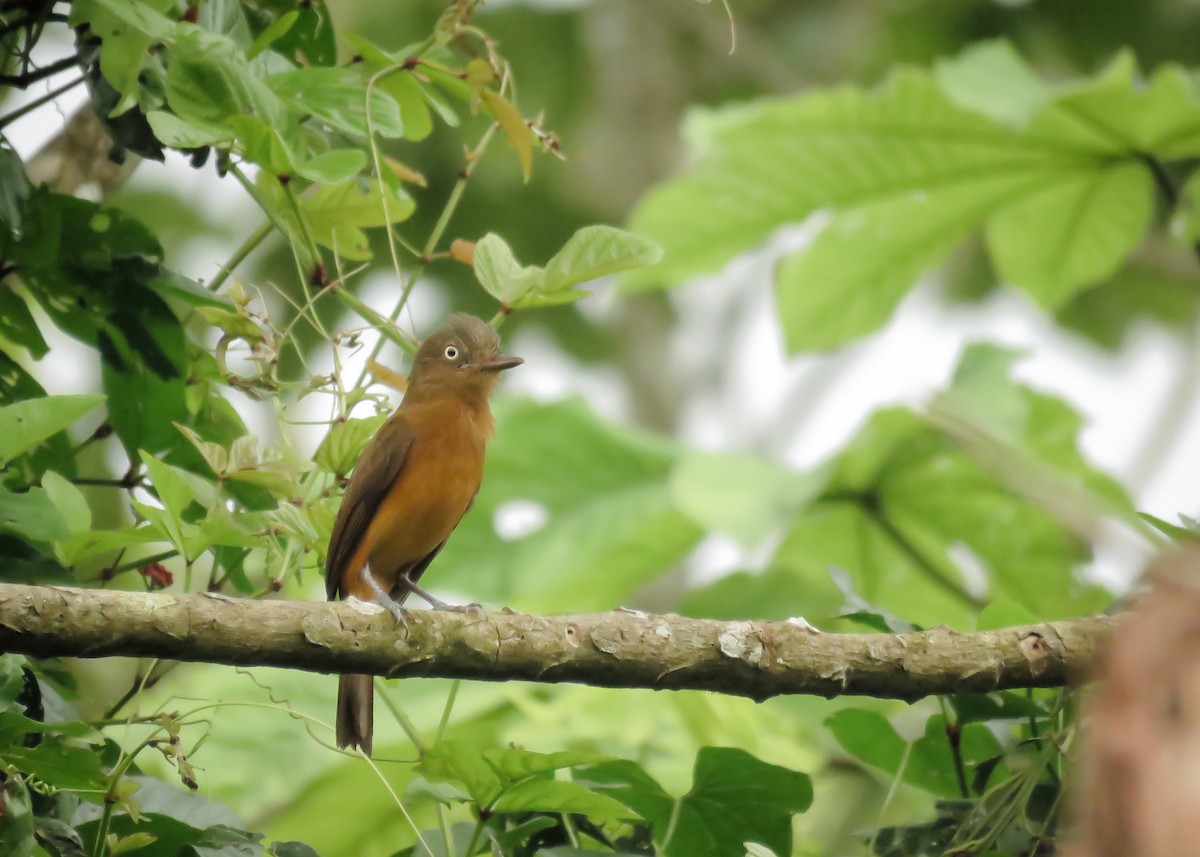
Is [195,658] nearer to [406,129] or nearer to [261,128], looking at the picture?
[261,128]

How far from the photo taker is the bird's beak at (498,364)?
340cm

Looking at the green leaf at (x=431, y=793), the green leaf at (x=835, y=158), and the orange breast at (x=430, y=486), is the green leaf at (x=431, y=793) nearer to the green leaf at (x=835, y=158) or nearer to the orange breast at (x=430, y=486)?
the orange breast at (x=430, y=486)

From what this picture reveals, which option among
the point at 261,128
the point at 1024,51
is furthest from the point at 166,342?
the point at 1024,51

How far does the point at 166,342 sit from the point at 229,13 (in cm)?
60

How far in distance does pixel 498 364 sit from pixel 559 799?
160 cm

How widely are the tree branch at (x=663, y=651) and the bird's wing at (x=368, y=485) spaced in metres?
1.31

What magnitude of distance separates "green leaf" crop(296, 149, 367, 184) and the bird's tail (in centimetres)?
138

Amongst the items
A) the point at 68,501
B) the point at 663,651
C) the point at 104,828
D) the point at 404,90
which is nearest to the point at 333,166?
the point at 404,90

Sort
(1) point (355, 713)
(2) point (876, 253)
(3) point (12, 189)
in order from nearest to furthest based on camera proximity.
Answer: (3) point (12, 189)
(1) point (355, 713)
(2) point (876, 253)

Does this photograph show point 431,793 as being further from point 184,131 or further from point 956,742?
point 184,131

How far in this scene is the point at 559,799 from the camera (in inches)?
80.7

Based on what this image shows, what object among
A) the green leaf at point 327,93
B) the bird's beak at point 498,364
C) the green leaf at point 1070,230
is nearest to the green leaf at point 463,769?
the green leaf at point 327,93

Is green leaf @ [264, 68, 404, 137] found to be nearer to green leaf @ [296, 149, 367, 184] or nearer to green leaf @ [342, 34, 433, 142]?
green leaf @ [296, 149, 367, 184]

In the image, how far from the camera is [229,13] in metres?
2.31
